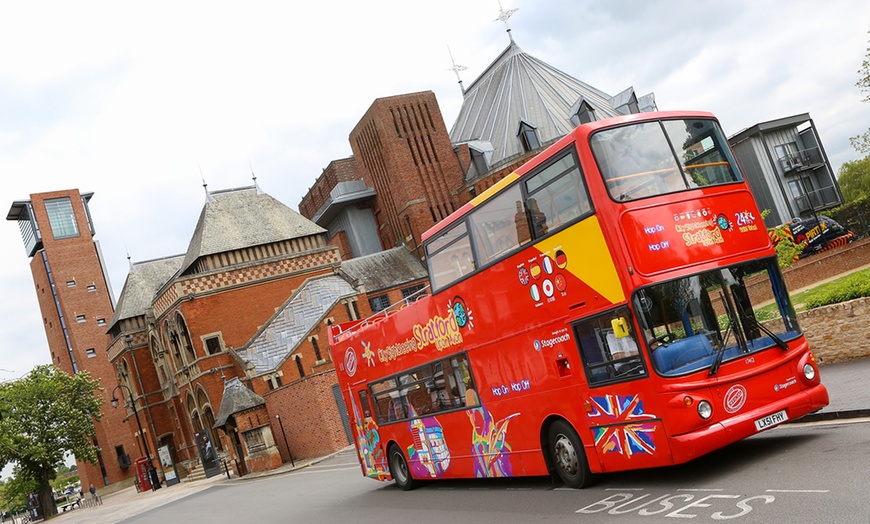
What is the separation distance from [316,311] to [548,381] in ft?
100

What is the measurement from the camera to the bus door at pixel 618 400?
8.86 m

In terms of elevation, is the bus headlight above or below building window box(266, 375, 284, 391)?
below

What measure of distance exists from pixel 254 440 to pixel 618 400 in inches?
1064

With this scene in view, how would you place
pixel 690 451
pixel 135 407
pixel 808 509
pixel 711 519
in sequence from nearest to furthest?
1. pixel 808 509
2. pixel 711 519
3. pixel 690 451
4. pixel 135 407

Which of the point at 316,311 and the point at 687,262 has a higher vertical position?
the point at 316,311

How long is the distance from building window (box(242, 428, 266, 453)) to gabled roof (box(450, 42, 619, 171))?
25074mm

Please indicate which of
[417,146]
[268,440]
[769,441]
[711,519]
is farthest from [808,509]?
[417,146]

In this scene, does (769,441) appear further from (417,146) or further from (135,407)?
(135,407)

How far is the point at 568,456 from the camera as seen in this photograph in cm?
1054

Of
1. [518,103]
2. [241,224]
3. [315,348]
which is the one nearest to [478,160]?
[518,103]

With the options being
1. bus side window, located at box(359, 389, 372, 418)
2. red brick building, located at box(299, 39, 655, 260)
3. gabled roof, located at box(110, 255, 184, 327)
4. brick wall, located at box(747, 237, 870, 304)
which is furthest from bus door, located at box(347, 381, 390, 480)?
gabled roof, located at box(110, 255, 184, 327)

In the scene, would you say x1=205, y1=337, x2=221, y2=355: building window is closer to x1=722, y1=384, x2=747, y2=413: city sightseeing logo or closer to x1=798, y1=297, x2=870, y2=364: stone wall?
x1=798, y1=297, x2=870, y2=364: stone wall

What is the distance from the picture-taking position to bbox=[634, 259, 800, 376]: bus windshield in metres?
8.75

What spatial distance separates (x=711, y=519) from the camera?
282 inches
